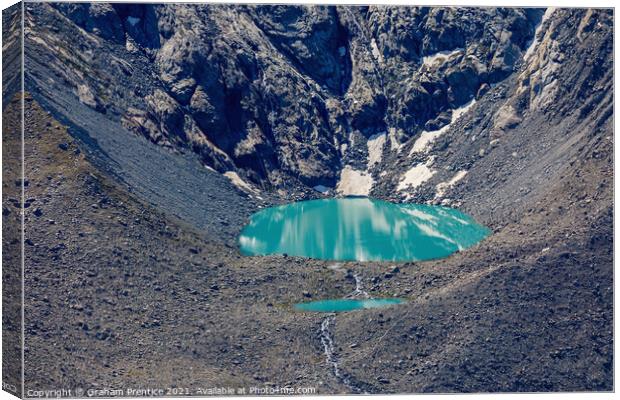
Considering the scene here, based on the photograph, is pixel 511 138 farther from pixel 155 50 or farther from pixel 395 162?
pixel 155 50

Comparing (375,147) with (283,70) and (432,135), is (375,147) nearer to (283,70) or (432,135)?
(432,135)

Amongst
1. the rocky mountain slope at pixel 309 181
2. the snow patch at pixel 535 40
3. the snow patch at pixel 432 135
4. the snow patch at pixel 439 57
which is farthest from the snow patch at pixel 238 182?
the snow patch at pixel 535 40

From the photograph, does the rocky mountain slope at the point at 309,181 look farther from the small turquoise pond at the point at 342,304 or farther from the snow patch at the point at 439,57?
the small turquoise pond at the point at 342,304

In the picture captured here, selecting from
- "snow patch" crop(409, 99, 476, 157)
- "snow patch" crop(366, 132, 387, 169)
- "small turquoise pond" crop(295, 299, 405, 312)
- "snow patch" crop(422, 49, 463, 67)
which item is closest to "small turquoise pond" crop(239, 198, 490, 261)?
"small turquoise pond" crop(295, 299, 405, 312)

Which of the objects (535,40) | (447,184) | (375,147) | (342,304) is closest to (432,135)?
(375,147)

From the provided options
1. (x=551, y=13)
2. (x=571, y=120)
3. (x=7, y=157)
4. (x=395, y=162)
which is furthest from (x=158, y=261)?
(x=551, y=13)

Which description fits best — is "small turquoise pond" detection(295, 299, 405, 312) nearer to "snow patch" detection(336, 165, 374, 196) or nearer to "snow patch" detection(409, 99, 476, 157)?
"snow patch" detection(336, 165, 374, 196)
